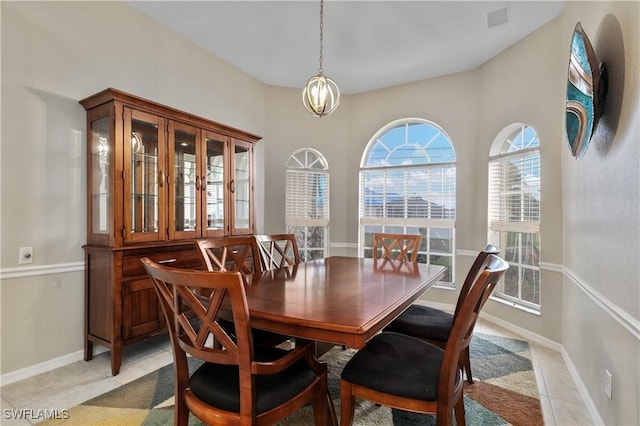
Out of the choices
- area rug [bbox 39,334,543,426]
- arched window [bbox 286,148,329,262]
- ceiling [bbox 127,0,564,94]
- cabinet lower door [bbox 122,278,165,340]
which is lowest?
area rug [bbox 39,334,543,426]

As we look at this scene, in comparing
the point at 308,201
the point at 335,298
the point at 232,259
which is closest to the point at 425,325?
the point at 335,298

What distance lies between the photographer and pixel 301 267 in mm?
2479

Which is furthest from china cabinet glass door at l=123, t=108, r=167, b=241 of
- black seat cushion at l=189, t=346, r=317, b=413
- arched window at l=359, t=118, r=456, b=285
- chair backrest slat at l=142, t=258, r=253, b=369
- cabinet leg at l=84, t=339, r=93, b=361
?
arched window at l=359, t=118, r=456, b=285

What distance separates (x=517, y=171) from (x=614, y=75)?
6.31 feet

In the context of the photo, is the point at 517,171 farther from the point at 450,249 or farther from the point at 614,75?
the point at 614,75

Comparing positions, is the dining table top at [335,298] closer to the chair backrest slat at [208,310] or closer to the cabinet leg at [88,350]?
the chair backrest slat at [208,310]

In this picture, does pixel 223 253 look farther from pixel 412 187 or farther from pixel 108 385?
pixel 412 187

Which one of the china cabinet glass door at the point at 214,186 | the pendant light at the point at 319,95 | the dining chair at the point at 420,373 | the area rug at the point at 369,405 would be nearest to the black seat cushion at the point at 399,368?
the dining chair at the point at 420,373

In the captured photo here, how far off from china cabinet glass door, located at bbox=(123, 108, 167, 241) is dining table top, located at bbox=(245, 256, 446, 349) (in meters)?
1.14

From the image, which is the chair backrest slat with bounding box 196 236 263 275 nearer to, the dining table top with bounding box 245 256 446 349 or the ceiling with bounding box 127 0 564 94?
the dining table top with bounding box 245 256 446 349

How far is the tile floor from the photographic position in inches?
76.2

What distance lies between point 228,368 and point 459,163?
369cm

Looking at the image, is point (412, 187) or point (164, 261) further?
point (412, 187)

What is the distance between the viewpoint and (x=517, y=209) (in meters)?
3.45
